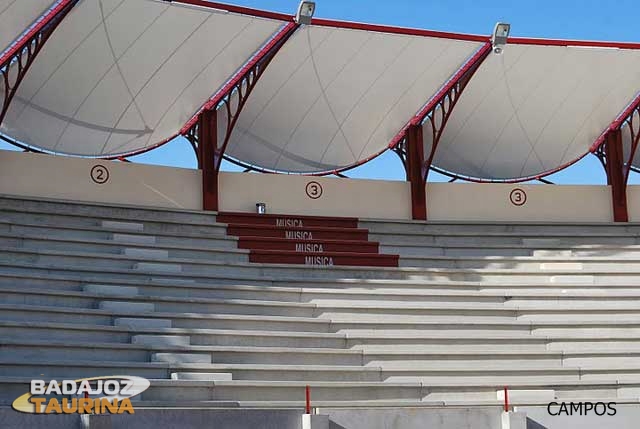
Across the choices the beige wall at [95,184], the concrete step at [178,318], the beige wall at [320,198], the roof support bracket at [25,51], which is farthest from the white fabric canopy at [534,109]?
the roof support bracket at [25,51]

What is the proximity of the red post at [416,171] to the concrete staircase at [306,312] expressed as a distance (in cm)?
56

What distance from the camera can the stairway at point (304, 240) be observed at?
22.2 metres

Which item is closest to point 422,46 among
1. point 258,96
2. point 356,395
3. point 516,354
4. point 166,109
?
point 258,96

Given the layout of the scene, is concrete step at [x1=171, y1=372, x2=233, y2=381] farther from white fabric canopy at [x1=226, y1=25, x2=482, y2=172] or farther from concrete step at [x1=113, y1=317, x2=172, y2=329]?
white fabric canopy at [x1=226, y1=25, x2=482, y2=172]

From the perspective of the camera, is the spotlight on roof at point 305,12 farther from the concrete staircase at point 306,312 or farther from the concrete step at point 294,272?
the concrete step at point 294,272

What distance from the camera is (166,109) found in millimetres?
22703

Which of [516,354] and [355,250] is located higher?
[355,250]

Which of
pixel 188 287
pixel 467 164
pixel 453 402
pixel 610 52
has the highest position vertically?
pixel 610 52

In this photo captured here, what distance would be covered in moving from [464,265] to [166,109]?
22.6 feet

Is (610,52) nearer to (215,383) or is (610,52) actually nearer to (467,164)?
(467,164)

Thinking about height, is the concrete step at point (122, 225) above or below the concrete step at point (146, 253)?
above

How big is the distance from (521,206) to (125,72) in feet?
31.4

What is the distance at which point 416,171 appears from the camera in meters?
24.7

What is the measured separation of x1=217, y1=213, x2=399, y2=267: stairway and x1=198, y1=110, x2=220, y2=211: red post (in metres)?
0.46
